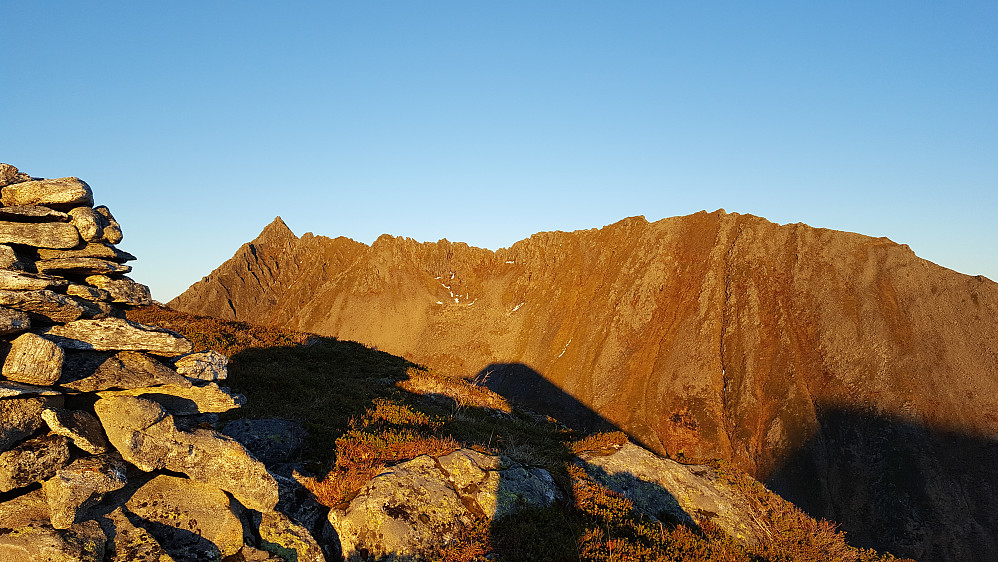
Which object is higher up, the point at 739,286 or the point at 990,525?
the point at 739,286

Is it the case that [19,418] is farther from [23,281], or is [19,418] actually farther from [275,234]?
[275,234]

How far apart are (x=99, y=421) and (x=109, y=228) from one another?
144 inches

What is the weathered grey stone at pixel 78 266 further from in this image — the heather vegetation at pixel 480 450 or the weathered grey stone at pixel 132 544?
the heather vegetation at pixel 480 450

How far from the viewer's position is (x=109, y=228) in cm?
970

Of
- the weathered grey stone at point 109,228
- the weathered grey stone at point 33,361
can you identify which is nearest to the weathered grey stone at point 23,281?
the weathered grey stone at point 33,361

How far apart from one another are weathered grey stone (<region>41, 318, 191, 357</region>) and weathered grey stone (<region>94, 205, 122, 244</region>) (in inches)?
64.8

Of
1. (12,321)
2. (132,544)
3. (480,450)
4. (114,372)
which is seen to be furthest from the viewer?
(480,450)

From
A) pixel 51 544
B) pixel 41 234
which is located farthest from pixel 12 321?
pixel 51 544

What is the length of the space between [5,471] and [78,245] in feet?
13.3

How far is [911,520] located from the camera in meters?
53.9

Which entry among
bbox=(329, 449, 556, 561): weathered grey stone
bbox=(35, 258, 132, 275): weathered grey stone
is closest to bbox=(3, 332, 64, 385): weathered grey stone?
bbox=(35, 258, 132, 275): weathered grey stone

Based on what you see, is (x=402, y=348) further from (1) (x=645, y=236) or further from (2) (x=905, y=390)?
(2) (x=905, y=390)

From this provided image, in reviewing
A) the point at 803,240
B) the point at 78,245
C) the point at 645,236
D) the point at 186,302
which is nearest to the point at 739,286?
the point at 803,240

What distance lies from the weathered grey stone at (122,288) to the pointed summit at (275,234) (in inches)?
7537
